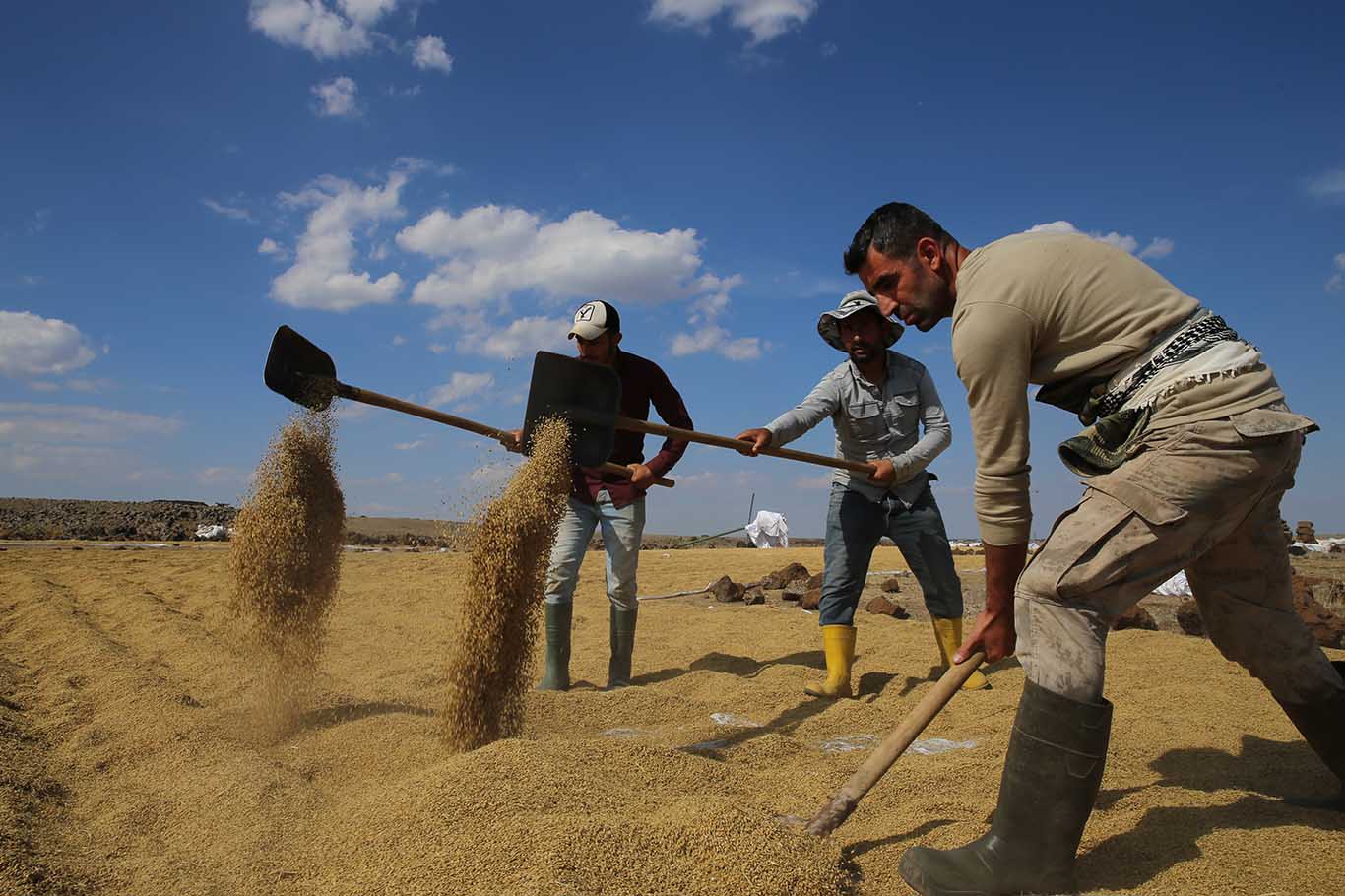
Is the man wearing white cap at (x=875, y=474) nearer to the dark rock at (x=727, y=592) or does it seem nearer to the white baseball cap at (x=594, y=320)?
the white baseball cap at (x=594, y=320)

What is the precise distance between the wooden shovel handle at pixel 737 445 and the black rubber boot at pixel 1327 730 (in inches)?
74.6

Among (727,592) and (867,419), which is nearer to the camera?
(867,419)

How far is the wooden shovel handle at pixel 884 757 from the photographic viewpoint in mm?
2141

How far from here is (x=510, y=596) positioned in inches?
114

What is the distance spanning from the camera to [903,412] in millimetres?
4145

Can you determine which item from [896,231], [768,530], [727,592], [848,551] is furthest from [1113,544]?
[768,530]

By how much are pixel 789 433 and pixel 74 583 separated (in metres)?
6.65

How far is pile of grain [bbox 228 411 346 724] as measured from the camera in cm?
325

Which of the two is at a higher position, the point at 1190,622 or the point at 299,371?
the point at 299,371

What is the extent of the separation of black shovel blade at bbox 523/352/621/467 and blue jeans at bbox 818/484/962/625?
1.31 m

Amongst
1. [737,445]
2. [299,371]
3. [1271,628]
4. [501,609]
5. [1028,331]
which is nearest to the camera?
[1028,331]

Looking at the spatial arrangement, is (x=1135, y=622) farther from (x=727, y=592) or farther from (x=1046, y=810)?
(x=1046, y=810)

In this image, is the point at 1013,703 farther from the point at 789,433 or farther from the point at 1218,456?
the point at 1218,456

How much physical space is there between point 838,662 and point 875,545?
0.57 m
